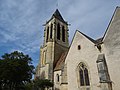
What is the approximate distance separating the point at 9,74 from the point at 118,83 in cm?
1383

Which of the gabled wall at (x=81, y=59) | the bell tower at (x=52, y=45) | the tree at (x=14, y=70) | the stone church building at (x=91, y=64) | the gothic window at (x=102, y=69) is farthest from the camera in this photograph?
the bell tower at (x=52, y=45)

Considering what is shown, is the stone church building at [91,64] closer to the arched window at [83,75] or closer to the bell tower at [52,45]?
the arched window at [83,75]

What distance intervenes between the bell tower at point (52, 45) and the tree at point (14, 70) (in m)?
3.04

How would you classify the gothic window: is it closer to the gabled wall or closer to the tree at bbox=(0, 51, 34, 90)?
the gabled wall

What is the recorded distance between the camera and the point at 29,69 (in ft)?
66.9

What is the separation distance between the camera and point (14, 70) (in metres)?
18.4

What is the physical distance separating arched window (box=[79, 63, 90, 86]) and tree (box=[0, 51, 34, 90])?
856 cm

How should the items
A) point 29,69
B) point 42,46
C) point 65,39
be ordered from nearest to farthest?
point 29,69 → point 42,46 → point 65,39

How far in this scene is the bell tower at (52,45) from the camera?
23.0 m

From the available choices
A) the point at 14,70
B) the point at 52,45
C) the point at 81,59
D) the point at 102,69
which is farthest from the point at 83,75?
the point at 52,45

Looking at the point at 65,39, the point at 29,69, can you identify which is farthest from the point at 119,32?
the point at 65,39

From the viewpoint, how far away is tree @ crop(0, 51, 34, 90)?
60.1 ft

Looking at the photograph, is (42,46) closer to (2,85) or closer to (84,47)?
(2,85)

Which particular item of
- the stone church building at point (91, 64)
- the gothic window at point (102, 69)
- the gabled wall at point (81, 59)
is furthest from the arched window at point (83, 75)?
the gothic window at point (102, 69)
